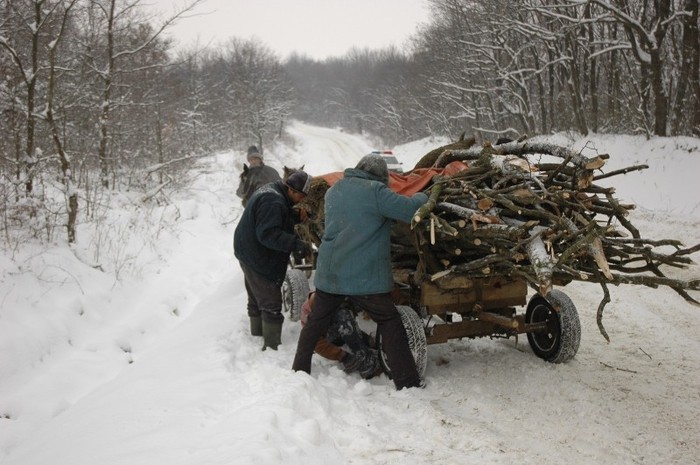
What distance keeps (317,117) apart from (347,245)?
71645mm

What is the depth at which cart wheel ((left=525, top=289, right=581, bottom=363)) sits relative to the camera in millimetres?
4336

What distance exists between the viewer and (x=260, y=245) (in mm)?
4773

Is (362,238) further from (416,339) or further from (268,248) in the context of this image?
(268,248)

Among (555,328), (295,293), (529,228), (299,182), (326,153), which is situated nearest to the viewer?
(529,228)

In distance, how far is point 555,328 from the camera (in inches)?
177

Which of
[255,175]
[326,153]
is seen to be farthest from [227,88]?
Result: [255,175]

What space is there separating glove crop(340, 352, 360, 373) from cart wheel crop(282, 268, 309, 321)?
140 cm

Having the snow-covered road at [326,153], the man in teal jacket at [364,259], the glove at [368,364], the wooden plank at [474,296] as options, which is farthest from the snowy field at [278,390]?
the snow-covered road at [326,153]

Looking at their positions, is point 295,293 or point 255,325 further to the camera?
point 295,293

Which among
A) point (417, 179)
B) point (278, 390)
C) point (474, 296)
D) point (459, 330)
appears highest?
point (417, 179)

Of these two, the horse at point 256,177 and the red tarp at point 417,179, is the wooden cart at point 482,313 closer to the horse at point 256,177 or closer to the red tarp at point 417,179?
the red tarp at point 417,179

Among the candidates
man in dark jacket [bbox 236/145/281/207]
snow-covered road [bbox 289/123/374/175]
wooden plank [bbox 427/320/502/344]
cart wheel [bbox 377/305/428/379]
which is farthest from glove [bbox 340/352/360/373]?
snow-covered road [bbox 289/123/374/175]

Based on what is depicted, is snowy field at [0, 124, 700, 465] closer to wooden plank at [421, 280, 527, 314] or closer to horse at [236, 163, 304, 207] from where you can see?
wooden plank at [421, 280, 527, 314]

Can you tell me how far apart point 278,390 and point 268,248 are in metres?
1.58
